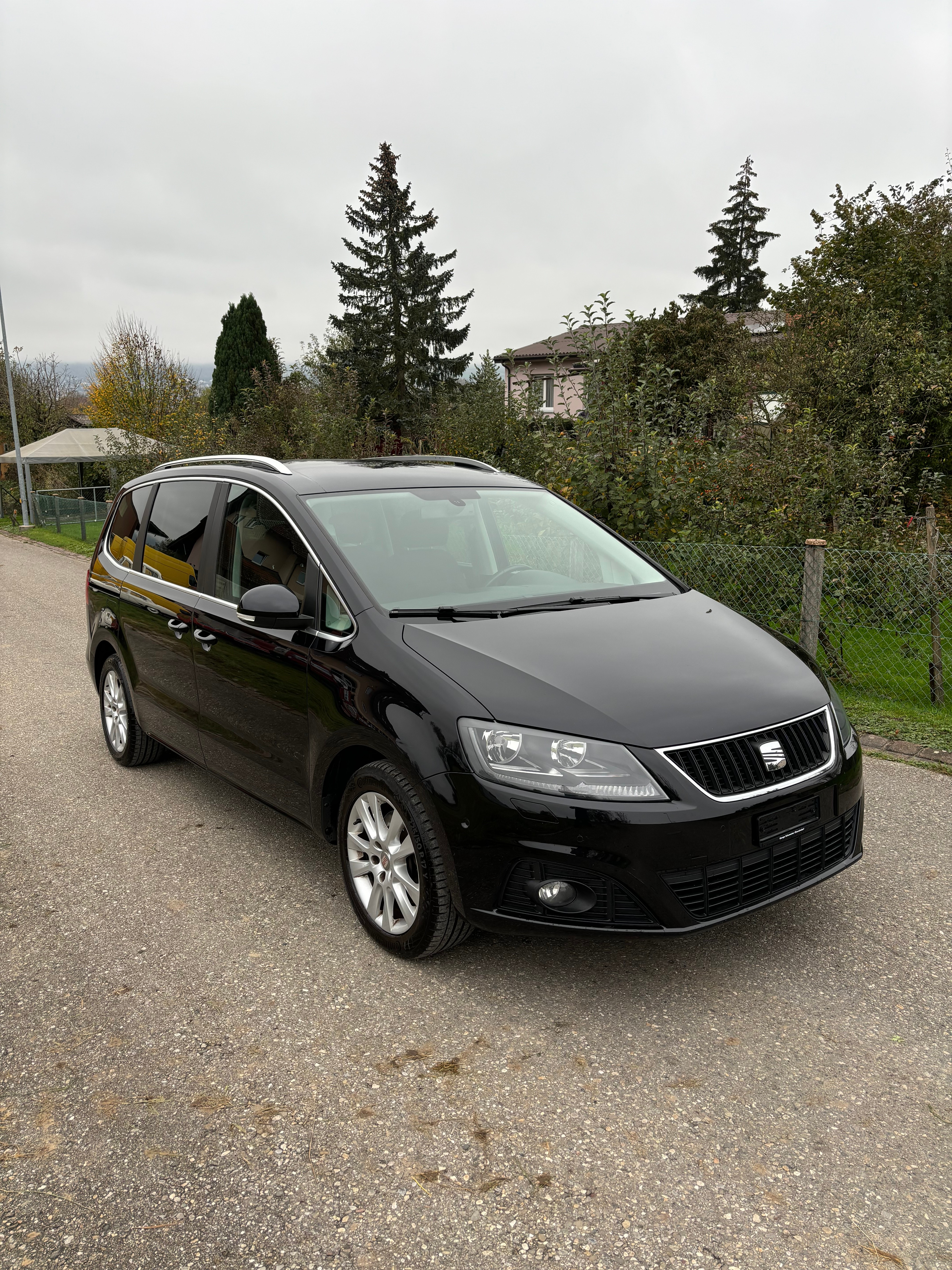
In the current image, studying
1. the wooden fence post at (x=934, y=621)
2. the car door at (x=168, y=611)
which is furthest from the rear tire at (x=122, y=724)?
the wooden fence post at (x=934, y=621)

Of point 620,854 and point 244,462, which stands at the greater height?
point 244,462

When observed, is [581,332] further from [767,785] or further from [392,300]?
[392,300]

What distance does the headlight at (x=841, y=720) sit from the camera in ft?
11.2

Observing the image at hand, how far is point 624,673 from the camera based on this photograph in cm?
320

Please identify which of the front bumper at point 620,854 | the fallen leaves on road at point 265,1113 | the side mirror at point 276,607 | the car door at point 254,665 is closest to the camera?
the fallen leaves on road at point 265,1113

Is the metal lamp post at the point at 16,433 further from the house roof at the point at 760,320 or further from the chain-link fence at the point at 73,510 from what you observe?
the house roof at the point at 760,320

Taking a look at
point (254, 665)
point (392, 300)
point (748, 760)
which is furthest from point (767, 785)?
point (392, 300)

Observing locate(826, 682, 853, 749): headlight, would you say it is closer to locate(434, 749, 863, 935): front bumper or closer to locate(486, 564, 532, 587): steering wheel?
locate(434, 749, 863, 935): front bumper

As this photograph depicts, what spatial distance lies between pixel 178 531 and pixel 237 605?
883 millimetres

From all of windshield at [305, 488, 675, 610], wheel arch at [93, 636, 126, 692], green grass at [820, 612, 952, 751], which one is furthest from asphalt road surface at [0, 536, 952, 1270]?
green grass at [820, 612, 952, 751]

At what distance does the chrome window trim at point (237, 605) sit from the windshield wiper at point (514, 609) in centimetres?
20

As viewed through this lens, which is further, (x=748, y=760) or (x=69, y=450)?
(x=69, y=450)

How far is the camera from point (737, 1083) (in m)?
2.68

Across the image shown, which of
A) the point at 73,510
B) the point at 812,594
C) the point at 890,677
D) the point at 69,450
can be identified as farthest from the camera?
the point at 69,450
